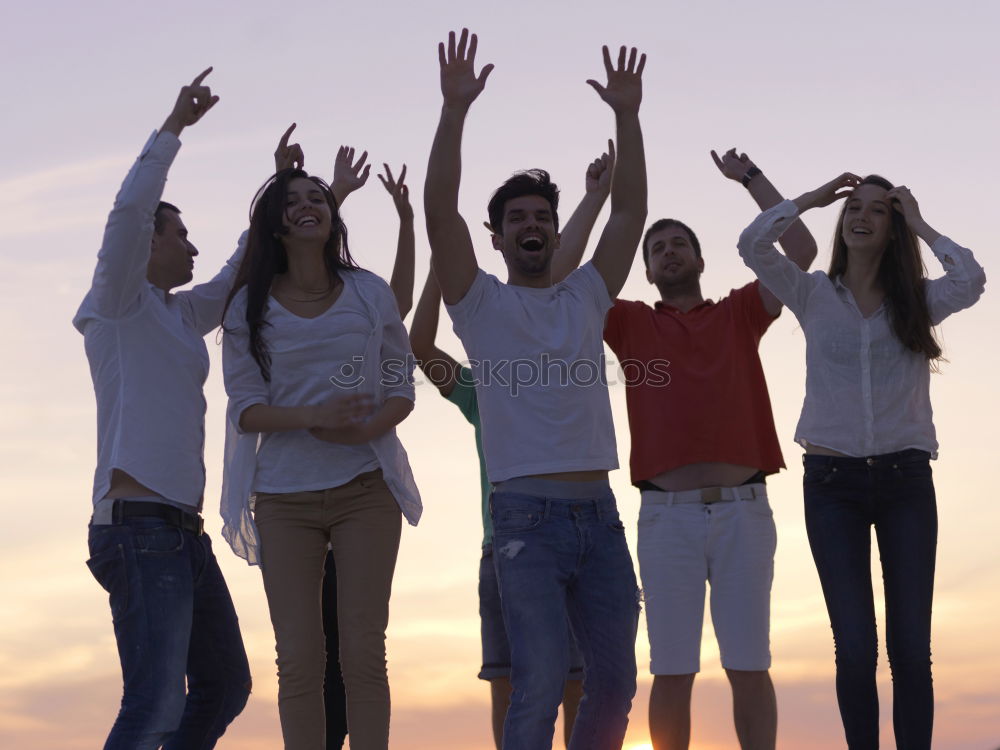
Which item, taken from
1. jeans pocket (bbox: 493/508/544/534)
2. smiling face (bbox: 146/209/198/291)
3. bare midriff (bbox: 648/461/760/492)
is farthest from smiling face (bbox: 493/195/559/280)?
smiling face (bbox: 146/209/198/291)

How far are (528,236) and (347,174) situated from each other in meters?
1.73

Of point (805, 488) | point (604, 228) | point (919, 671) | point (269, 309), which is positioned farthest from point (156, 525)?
point (919, 671)

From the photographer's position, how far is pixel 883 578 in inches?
264

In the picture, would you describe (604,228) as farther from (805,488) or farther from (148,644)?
(148,644)

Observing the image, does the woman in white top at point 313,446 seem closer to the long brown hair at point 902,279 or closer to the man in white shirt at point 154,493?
the man in white shirt at point 154,493

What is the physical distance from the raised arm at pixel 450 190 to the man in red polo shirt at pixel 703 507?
63.8 inches

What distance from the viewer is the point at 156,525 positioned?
563cm

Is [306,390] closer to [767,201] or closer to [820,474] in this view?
[820,474]

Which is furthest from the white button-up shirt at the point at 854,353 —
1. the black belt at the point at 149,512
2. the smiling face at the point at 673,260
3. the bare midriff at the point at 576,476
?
the black belt at the point at 149,512

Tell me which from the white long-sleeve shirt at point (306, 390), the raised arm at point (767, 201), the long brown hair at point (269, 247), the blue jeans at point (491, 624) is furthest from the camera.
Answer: the blue jeans at point (491, 624)

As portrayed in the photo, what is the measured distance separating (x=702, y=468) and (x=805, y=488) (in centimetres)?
57

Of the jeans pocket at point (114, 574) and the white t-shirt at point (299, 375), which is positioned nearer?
the jeans pocket at point (114, 574)

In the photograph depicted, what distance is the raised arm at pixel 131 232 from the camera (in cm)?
562

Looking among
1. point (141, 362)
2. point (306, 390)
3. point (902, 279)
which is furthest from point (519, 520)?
point (902, 279)
